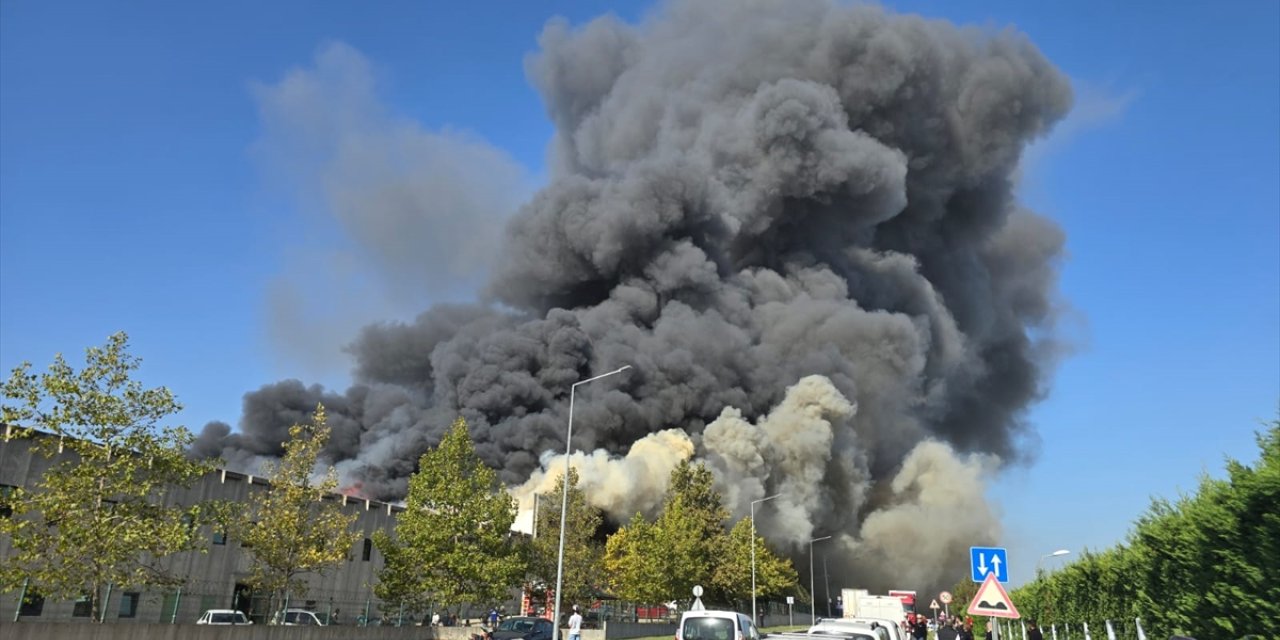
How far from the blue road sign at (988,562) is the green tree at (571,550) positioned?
2909 centimetres

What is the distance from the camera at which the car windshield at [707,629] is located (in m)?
17.1

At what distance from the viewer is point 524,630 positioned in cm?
2653

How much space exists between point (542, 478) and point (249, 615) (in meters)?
30.4

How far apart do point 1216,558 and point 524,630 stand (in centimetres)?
1950

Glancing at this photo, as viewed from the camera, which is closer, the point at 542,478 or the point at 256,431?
the point at 542,478

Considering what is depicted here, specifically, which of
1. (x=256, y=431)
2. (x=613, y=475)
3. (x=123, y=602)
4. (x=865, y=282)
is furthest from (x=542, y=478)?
(x=865, y=282)

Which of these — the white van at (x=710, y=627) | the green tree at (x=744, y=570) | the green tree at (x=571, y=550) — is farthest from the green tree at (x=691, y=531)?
the white van at (x=710, y=627)

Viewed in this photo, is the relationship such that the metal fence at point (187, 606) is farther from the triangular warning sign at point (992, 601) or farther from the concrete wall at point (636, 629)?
the triangular warning sign at point (992, 601)

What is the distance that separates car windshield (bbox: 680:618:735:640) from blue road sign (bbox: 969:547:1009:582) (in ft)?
17.6

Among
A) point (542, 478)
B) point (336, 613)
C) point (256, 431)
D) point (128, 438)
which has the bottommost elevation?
point (336, 613)

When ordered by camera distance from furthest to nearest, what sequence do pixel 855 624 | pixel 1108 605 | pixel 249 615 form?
pixel 249 615 → pixel 1108 605 → pixel 855 624

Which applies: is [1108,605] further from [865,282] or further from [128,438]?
[865,282]

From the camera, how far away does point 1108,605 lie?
22.1 meters

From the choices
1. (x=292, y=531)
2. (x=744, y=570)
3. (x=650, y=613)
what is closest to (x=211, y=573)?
(x=292, y=531)
